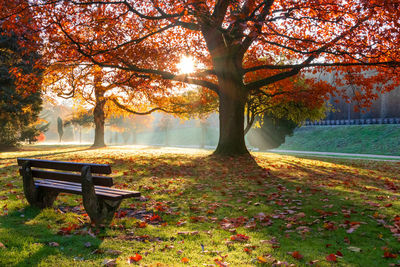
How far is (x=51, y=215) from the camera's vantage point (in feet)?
17.8

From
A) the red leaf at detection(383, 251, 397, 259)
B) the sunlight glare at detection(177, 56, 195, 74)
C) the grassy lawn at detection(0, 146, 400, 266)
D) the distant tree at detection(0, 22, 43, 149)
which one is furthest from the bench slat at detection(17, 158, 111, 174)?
the distant tree at detection(0, 22, 43, 149)

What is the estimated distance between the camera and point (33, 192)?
5754 mm

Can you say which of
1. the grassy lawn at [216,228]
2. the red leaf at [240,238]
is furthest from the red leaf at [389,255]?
the red leaf at [240,238]

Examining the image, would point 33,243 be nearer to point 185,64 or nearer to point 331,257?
point 331,257

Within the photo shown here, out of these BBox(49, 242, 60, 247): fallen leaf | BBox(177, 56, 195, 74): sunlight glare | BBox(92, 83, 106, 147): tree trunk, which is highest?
BBox(177, 56, 195, 74): sunlight glare

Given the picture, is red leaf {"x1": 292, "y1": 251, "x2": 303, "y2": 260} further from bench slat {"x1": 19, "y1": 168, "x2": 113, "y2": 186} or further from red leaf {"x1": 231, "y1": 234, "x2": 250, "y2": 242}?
bench slat {"x1": 19, "y1": 168, "x2": 113, "y2": 186}

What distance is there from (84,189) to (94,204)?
30 centimetres

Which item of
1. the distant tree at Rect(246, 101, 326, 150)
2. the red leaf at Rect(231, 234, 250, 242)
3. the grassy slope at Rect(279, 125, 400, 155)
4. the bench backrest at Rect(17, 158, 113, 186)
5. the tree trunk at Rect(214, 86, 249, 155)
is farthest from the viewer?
the distant tree at Rect(246, 101, 326, 150)

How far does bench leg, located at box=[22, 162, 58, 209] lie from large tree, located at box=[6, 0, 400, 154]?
7111 millimetres

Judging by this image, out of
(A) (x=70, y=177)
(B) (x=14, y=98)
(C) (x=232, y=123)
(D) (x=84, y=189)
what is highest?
(B) (x=14, y=98)

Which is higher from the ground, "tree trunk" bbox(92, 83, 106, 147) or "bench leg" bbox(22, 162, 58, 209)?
A: "tree trunk" bbox(92, 83, 106, 147)

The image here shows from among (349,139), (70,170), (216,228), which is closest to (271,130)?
(349,139)

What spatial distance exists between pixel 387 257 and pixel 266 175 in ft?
20.8

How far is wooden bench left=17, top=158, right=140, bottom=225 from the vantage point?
4.67 m
